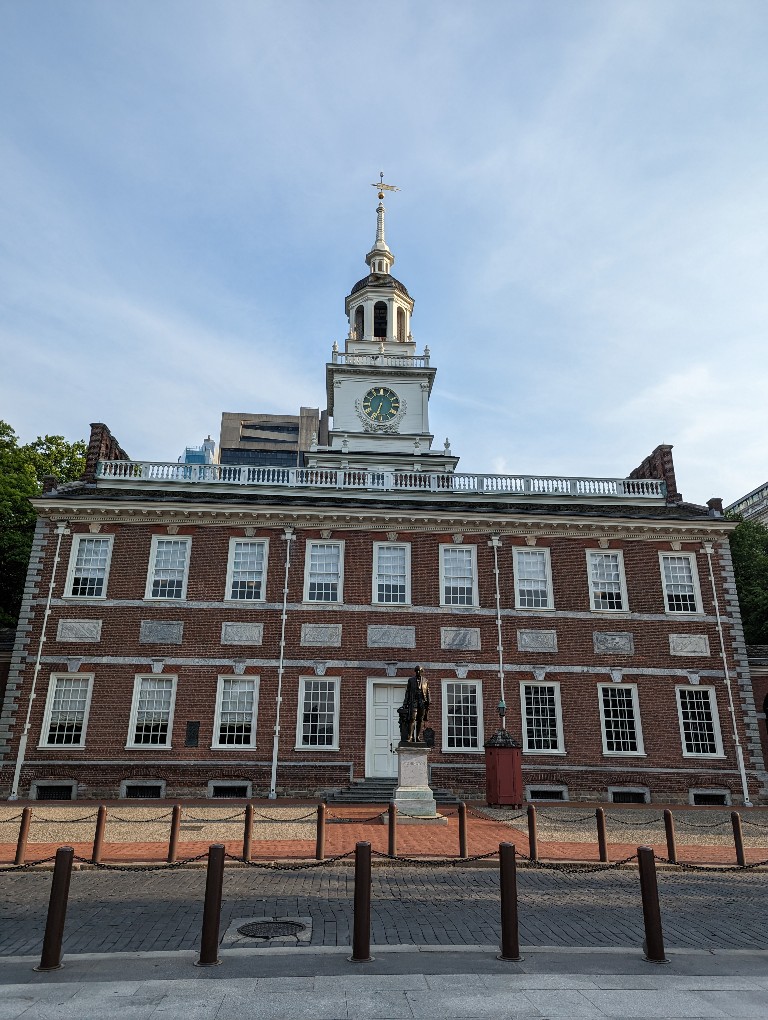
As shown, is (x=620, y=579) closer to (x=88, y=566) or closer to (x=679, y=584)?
(x=679, y=584)

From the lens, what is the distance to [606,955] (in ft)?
22.3

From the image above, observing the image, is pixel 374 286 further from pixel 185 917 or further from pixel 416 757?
pixel 185 917

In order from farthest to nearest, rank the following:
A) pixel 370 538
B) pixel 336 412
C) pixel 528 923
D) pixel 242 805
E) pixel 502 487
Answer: pixel 336 412, pixel 502 487, pixel 370 538, pixel 242 805, pixel 528 923

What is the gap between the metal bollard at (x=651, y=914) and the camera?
665 cm

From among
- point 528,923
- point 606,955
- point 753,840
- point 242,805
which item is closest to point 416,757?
point 242,805

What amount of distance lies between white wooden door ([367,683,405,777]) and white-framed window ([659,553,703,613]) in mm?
9357

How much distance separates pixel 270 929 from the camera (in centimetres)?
761

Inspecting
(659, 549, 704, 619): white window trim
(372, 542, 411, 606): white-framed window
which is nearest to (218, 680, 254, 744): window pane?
(372, 542, 411, 606): white-framed window

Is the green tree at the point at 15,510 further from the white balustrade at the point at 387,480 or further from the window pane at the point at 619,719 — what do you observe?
the window pane at the point at 619,719

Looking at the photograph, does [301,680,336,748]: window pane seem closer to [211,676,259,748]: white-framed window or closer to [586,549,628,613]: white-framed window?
Result: [211,676,259,748]: white-framed window

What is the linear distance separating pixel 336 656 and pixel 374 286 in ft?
80.8

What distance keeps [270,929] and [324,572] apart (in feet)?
48.3

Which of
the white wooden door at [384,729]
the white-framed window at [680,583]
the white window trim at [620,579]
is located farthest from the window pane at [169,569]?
the white-framed window at [680,583]

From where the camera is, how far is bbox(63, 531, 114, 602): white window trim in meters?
21.3
